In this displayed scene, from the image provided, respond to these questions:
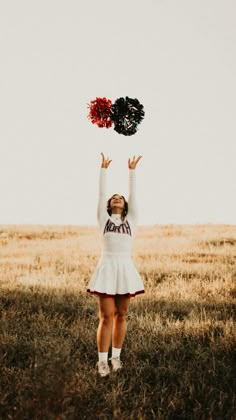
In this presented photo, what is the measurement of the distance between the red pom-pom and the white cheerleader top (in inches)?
27.1

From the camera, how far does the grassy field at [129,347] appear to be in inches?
157

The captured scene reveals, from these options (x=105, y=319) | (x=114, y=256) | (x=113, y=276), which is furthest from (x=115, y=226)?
(x=105, y=319)

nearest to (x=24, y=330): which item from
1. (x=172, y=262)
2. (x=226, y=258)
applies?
(x=172, y=262)

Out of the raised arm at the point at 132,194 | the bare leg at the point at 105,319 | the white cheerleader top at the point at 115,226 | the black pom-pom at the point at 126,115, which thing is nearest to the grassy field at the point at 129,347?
the bare leg at the point at 105,319

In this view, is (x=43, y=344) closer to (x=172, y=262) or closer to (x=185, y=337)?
(x=185, y=337)

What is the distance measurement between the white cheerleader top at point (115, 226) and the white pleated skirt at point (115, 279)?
0.08 metres

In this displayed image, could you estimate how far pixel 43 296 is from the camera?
28.5ft

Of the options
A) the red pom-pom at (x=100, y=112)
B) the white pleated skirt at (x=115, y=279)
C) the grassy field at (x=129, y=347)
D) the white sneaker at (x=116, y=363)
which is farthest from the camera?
the red pom-pom at (x=100, y=112)

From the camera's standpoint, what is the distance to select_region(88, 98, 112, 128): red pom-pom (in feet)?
18.4

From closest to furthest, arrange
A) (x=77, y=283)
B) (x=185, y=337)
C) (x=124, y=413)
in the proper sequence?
(x=124, y=413), (x=185, y=337), (x=77, y=283)

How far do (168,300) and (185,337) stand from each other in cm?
225

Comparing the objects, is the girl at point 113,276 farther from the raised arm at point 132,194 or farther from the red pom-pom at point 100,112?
the red pom-pom at point 100,112

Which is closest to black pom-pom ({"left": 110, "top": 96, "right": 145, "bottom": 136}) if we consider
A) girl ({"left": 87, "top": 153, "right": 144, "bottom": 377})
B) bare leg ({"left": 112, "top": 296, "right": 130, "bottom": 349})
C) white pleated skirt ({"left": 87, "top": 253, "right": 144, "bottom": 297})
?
girl ({"left": 87, "top": 153, "right": 144, "bottom": 377})

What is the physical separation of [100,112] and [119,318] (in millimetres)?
2345
